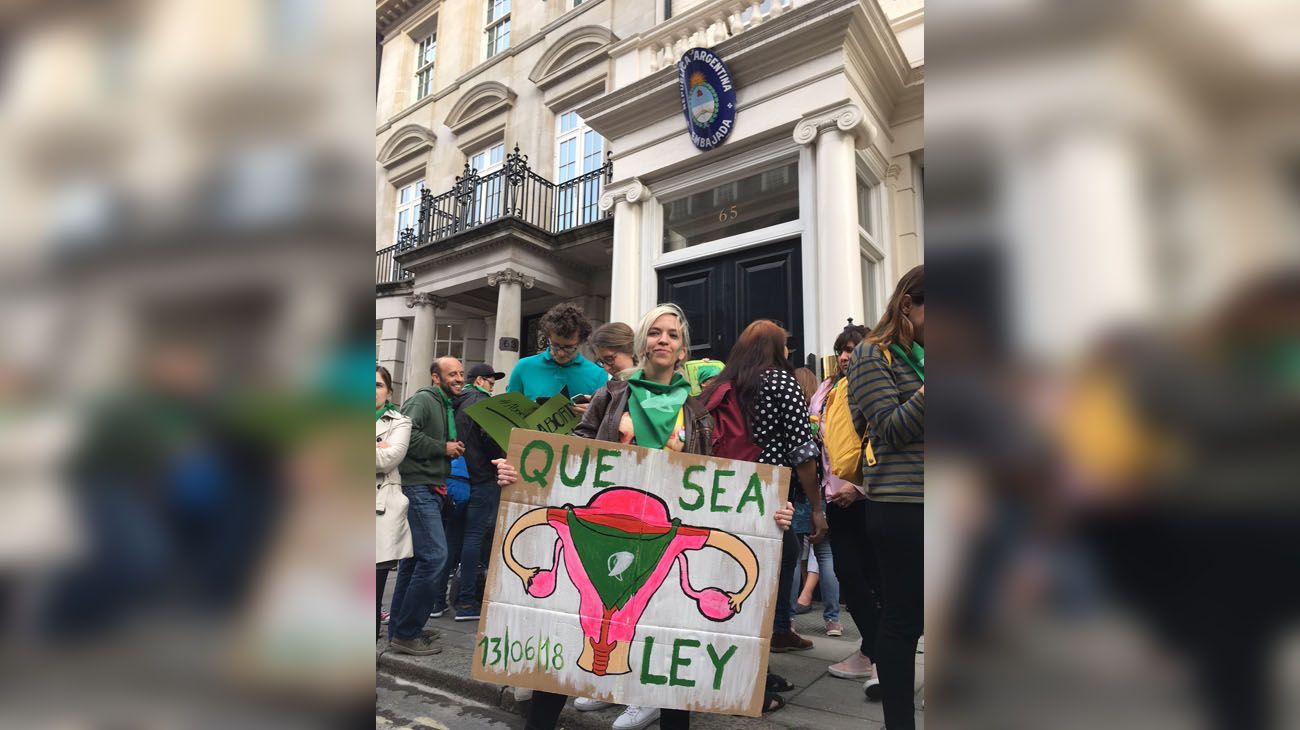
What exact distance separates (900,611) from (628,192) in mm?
6358

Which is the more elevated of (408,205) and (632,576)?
(408,205)

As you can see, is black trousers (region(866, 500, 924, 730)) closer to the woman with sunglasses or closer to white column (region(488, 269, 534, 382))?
the woman with sunglasses

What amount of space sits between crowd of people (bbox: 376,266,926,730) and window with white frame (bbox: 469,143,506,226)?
7.56 meters

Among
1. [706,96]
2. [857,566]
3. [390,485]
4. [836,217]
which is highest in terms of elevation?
[706,96]

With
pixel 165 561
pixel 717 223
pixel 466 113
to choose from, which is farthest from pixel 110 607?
pixel 466 113

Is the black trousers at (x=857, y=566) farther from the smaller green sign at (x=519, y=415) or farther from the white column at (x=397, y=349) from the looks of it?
the white column at (x=397, y=349)

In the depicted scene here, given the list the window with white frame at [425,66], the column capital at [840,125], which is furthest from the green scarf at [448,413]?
the window with white frame at [425,66]

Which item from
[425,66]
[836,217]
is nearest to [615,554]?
[836,217]

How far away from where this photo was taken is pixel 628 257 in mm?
7578

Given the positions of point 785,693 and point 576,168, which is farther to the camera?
point 576,168

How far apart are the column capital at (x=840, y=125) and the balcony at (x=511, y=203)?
452 cm

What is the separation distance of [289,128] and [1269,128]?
1.77 feet

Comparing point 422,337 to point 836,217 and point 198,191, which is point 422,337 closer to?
point 836,217

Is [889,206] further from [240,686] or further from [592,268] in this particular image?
[240,686]
